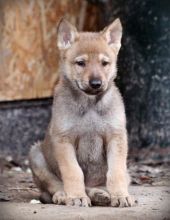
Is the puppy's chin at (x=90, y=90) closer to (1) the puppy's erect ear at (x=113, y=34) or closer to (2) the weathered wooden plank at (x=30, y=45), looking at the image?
(1) the puppy's erect ear at (x=113, y=34)

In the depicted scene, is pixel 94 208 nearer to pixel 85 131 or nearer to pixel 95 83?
pixel 85 131

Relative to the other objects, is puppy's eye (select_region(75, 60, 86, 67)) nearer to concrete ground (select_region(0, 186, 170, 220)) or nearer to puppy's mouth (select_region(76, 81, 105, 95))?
puppy's mouth (select_region(76, 81, 105, 95))

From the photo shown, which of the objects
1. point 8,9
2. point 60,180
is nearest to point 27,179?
point 60,180

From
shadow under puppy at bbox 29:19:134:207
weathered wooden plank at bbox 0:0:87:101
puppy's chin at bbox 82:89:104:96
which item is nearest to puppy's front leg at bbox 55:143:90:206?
shadow under puppy at bbox 29:19:134:207

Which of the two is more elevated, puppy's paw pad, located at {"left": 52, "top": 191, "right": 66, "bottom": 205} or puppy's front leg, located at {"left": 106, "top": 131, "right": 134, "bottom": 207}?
puppy's front leg, located at {"left": 106, "top": 131, "right": 134, "bottom": 207}

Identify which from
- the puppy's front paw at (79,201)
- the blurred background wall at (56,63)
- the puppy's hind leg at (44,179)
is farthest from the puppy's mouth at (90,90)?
the blurred background wall at (56,63)

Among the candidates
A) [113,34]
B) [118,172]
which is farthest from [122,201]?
[113,34]
